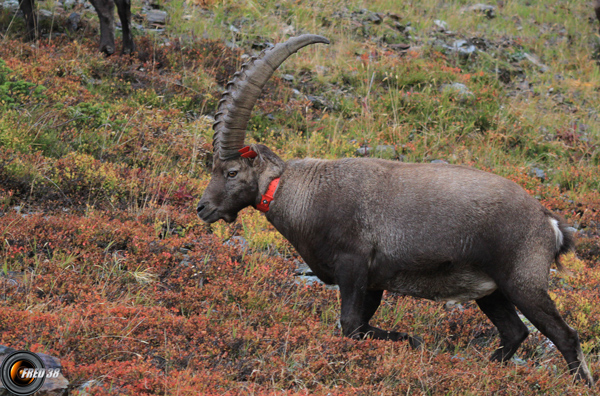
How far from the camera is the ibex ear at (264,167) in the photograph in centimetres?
589

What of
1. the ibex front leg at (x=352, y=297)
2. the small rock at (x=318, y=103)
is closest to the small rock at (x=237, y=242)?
the ibex front leg at (x=352, y=297)

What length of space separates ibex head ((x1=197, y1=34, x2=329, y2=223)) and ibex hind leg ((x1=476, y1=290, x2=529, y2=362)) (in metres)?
2.39

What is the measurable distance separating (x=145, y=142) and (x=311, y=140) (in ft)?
8.73

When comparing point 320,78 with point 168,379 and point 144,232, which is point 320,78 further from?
point 168,379

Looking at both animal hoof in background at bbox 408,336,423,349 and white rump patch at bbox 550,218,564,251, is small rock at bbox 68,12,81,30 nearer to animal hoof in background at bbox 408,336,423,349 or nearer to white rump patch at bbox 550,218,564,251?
animal hoof in background at bbox 408,336,423,349

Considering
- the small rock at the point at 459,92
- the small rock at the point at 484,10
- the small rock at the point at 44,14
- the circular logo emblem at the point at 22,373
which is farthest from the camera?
the small rock at the point at 484,10

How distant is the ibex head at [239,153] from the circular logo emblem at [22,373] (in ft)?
Result: 7.40

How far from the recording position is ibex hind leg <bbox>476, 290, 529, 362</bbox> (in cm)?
578

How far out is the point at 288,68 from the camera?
508 inches

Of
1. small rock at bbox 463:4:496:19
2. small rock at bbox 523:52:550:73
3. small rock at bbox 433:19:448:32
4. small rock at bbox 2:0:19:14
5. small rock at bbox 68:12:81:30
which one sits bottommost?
small rock at bbox 523:52:550:73

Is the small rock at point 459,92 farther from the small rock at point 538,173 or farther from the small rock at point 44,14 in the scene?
the small rock at point 44,14

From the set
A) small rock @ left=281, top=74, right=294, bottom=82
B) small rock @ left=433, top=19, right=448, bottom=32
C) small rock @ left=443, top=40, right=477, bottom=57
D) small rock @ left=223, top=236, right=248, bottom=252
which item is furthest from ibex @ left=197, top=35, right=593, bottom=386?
small rock @ left=433, top=19, right=448, bottom=32

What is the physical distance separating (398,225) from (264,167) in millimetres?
1434

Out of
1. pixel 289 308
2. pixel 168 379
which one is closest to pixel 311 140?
pixel 289 308
